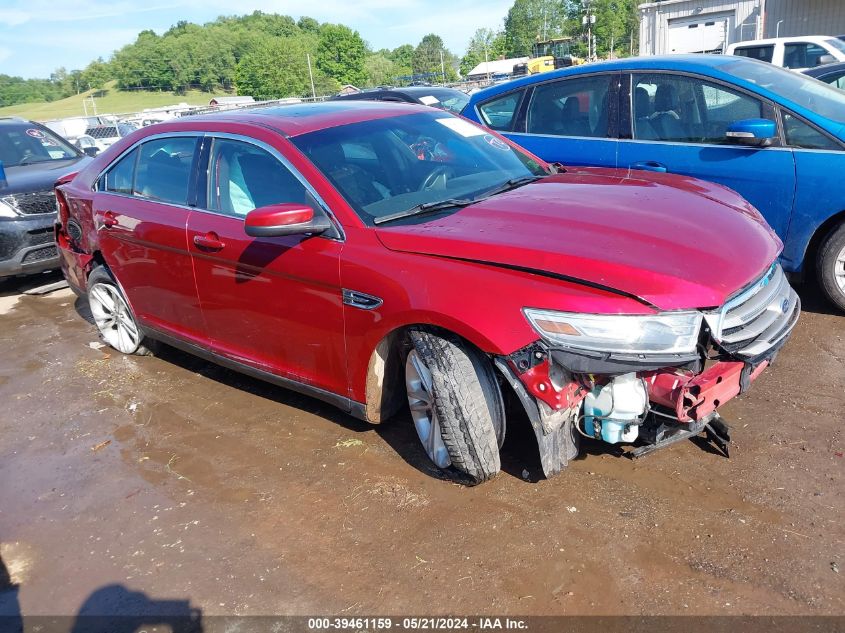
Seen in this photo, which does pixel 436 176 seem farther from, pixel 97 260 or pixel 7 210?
pixel 7 210

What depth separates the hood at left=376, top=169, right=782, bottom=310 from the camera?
8.36 ft

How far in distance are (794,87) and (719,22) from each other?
25.6 metres

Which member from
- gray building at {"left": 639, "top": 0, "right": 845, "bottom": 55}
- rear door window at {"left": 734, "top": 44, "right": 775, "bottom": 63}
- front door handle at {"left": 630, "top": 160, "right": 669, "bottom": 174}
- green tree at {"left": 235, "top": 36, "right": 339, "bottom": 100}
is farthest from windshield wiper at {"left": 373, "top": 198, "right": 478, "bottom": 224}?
green tree at {"left": 235, "top": 36, "right": 339, "bottom": 100}

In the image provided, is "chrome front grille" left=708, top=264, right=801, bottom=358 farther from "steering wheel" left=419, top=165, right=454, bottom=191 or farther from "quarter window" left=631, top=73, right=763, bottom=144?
"quarter window" left=631, top=73, right=763, bottom=144

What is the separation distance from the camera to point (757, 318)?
281 centimetres

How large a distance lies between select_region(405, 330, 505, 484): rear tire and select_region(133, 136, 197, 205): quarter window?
6.35ft

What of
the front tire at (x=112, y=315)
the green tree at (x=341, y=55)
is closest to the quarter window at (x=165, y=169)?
the front tire at (x=112, y=315)

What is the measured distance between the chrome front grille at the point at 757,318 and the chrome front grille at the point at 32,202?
263 inches

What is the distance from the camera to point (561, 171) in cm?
408

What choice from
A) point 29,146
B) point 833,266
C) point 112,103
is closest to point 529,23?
point 112,103

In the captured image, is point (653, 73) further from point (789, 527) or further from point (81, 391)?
point (81, 391)

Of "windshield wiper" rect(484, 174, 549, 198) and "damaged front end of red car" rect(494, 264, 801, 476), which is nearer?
"damaged front end of red car" rect(494, 264, 801, 476)

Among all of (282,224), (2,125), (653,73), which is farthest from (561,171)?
(2,125)

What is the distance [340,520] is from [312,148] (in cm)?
183
